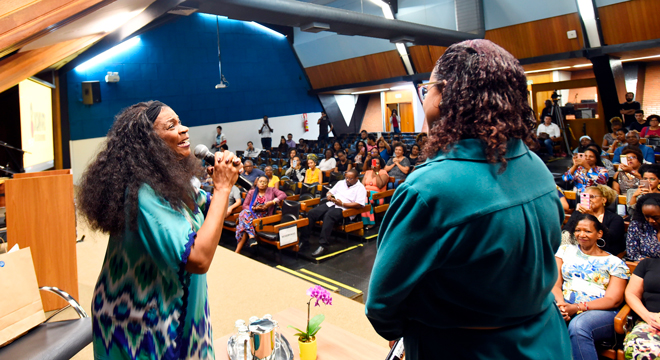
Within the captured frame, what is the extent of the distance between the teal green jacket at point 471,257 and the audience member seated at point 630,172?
4842mm

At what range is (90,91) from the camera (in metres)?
12.3

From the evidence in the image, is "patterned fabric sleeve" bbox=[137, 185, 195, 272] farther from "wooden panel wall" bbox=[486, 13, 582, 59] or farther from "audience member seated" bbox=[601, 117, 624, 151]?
"wooden panel wall" bbox=[486, 13, 582, 59]

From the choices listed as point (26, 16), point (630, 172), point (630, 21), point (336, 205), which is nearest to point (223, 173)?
point (26, 16)

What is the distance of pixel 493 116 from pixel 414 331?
476 mm

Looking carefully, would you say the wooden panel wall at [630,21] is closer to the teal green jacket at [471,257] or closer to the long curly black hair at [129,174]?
the teal green jacket at [471,257]

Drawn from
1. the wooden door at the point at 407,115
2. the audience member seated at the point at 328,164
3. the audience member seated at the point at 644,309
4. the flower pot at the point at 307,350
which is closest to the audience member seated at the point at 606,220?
the audience member seated at the point at 644,309

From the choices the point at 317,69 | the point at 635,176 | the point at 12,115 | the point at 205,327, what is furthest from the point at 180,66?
the point at 205,327

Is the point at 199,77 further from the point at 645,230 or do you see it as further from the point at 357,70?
the point at 645,230

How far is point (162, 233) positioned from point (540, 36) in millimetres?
11236

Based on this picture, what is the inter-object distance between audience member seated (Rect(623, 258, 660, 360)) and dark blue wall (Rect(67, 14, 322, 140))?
41.8ft

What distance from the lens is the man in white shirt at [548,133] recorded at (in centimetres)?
1055

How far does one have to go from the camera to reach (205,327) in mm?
1345

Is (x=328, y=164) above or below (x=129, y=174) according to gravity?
above

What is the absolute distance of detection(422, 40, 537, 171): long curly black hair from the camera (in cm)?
86
